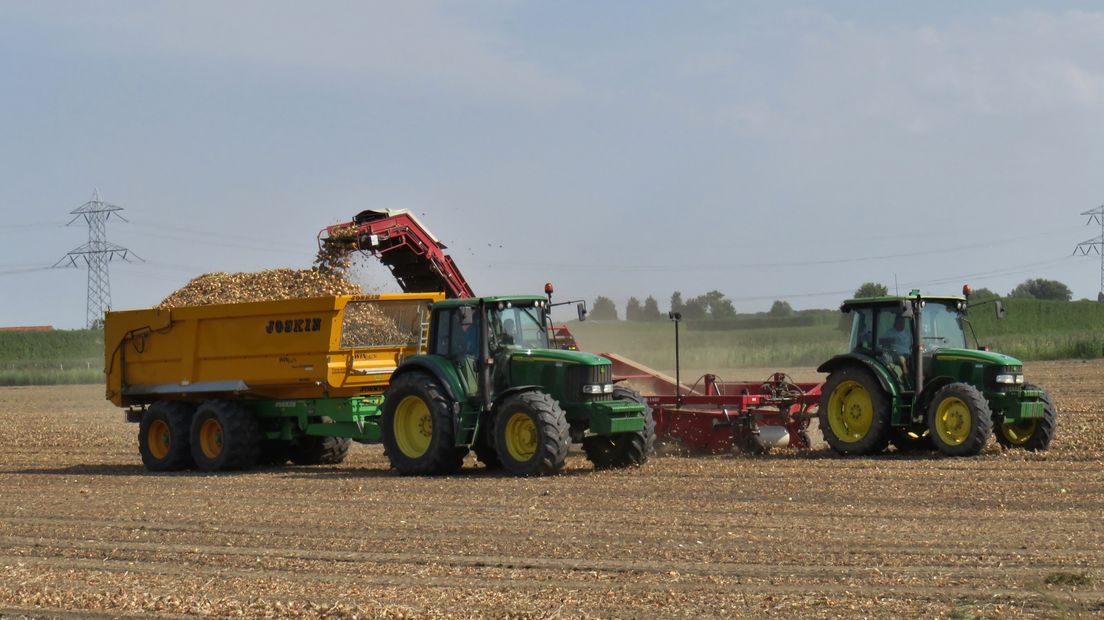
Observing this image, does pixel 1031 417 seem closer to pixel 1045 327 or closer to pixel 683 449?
pixel 683 449

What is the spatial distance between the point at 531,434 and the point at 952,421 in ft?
15.4

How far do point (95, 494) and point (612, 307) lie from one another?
1977 cm

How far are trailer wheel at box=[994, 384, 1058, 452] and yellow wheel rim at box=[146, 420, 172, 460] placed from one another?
10.5 m

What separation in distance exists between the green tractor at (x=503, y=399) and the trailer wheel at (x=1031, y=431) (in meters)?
4.25

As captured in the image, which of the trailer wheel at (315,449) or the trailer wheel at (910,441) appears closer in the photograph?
the trailer wheel at (910,441)

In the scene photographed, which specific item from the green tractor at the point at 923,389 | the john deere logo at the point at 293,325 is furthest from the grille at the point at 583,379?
the john deere logo at the point at 293,325

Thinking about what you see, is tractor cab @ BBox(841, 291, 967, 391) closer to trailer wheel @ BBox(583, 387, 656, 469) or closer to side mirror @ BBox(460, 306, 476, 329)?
trailer wheel @ BBox(583, 387, 656, 469)

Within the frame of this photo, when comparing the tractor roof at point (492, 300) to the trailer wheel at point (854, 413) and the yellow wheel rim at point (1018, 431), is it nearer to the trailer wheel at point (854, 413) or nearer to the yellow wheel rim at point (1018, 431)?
the trailer wheel at point (854, 413)

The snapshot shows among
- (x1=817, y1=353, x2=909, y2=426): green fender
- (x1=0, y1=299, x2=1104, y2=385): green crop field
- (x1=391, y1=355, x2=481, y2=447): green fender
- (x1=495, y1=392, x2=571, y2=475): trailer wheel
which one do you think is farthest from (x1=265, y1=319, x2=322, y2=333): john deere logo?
(x1=0, y1=299, x2=1104, y2=385): green crop field

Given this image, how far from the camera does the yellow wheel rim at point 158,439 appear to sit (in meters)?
18.2

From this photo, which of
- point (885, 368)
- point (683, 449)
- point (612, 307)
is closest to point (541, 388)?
point (683, 449)

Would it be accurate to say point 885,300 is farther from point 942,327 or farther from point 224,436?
point 224,436

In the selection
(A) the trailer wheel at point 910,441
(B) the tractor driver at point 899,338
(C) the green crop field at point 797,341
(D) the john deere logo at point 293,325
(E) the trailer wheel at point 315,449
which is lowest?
(E) the trailer wheel at point 315,449

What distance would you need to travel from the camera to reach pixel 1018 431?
16.2m
